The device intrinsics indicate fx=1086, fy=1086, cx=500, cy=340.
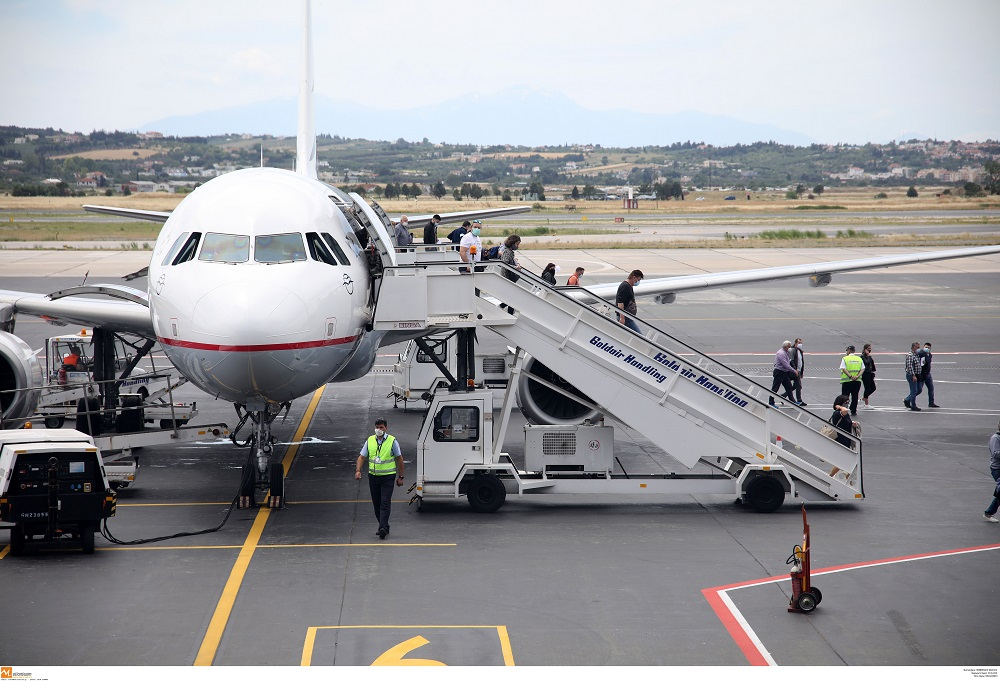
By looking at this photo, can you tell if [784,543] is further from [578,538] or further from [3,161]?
[3,161]

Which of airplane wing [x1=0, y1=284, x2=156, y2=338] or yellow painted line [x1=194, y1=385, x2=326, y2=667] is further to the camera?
airplane wing [x1=0, y1=284, x2=156, y2=338]

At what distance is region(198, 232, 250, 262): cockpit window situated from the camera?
16.8m

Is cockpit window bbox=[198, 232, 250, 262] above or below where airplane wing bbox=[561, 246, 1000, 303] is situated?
above

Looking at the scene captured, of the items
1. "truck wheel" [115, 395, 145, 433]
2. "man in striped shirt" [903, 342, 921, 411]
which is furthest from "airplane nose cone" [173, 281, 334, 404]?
"man in striped shirt" [903, 342, 921, 411]

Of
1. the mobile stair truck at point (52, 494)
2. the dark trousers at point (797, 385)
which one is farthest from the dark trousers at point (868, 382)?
the mobile stair truck at point (52, 494)

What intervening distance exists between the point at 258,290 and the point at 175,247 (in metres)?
2.27

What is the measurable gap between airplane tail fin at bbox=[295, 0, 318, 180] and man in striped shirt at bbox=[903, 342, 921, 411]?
643 inches

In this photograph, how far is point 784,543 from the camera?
671 inches

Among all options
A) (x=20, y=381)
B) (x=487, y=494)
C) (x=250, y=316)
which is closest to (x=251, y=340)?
(x=250, y=316)

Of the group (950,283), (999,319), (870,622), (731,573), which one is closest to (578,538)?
(731,573)

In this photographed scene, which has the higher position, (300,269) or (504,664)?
(300,269)

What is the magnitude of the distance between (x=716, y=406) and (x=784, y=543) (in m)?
2.98

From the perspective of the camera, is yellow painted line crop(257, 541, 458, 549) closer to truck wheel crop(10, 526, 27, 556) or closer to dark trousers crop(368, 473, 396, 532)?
dark trousers crop(368, 473, 396, 532)
